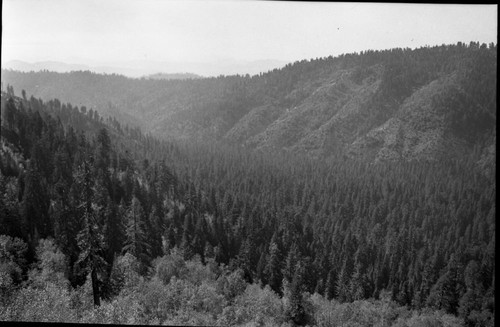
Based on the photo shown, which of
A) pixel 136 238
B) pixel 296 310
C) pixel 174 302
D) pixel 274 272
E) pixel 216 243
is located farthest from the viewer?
pixel 216 243

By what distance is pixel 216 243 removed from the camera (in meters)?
71.0

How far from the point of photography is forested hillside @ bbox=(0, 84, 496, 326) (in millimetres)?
40469

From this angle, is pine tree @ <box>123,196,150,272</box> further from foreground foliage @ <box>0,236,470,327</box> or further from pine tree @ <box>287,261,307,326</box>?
pine tree @ <box>287,261,307,326</box>

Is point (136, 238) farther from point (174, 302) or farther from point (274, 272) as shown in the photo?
point (274, 272)

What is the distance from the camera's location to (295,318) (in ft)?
153

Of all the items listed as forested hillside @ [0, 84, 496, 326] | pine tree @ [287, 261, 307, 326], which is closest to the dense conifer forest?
pine tree @ [287, 261, 307, 326]

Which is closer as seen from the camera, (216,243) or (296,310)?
(296,310)

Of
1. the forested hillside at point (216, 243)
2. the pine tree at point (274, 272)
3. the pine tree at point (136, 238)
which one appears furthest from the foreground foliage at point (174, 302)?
the pine tree at point (274, 272)

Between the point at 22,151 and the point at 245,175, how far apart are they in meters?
61.7

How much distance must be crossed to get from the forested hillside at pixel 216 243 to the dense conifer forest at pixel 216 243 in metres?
0.27

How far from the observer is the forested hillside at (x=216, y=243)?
40469 mm

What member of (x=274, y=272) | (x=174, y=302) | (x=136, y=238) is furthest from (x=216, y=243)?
(x=174, y=302)

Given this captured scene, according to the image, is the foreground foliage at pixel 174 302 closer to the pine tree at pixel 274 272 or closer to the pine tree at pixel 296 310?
the pine tree at pixel 296 310

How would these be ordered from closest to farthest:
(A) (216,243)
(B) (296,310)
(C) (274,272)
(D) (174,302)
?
1. (D) (174,302)
2. (B) (296,310)
3. (C) (274,272)
4. (A) (216,243)
